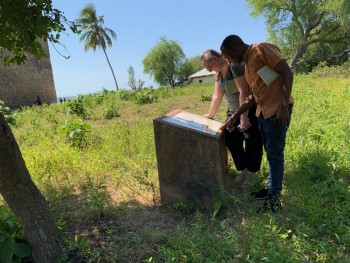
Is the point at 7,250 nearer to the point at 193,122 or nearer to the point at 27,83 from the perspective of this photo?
the point at 193,122

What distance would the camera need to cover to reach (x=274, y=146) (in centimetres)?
287

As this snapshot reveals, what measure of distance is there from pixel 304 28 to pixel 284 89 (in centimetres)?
2966

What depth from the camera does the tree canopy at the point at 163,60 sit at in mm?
49406

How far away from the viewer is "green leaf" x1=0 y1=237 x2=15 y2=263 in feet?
7.43

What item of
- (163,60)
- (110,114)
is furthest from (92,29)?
(110,114)

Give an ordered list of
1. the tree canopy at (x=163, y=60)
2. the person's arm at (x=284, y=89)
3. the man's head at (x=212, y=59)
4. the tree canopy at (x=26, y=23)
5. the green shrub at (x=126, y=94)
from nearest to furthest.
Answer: the tree canopy at (x=26, y=23)
the person's arm at (x=284, y=89)
the man's head at (x=212, y=59)
the green shrub at (x=126, y=94)
the tree canopy at (x=163, y=60)

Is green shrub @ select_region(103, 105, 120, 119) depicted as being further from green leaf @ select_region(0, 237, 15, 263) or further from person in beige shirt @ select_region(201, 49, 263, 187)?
green leaf @ select_region(0, 237, 15, 263)

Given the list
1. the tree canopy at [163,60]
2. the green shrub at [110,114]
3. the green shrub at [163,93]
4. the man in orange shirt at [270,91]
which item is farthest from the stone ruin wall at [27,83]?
the tree canopy at [163,60]

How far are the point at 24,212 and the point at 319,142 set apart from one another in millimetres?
3895

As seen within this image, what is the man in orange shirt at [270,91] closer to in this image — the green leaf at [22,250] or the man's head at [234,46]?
the man's head at [234,46]

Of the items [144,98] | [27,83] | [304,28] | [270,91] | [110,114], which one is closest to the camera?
[270,91]

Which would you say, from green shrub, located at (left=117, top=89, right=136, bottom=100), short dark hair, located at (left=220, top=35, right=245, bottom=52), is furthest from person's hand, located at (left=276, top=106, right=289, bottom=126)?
green shrub, located at (left=117, top=89, right=136, bottom=100)

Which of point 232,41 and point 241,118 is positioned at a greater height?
point 232,41

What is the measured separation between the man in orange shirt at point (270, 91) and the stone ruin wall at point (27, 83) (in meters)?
19.3
